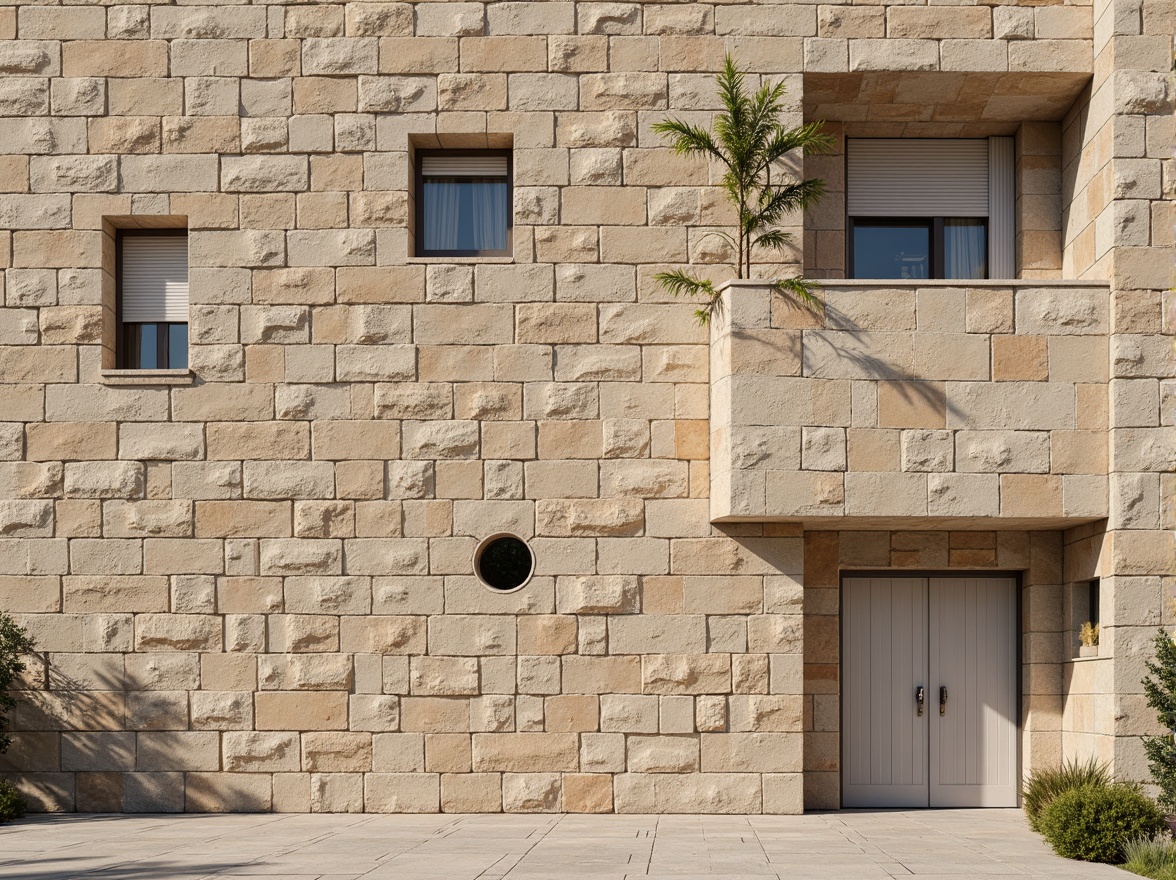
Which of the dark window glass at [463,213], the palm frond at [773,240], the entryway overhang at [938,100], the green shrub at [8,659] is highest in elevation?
the entryway overhang at [938,100]

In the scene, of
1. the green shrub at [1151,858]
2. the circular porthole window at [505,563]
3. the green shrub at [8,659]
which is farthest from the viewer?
the circular porthole window at [505,563]

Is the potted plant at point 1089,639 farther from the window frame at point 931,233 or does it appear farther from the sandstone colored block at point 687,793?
the window frame at point 931,233

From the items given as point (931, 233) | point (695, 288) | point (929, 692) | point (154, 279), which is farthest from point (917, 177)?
point (154, 279)

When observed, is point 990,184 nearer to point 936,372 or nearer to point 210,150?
point 936,372

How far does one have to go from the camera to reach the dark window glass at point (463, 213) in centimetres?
1331

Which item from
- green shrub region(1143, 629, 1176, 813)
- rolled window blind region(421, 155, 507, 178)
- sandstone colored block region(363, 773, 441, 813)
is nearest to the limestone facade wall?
sandstone colored block region(363, 773, 441, 813)

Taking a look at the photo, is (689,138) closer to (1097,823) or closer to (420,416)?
(420,416)

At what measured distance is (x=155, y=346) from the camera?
524 inches

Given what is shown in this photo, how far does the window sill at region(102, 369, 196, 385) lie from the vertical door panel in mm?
7051

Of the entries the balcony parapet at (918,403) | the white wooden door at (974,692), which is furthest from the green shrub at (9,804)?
the white wooden door at (974,692)

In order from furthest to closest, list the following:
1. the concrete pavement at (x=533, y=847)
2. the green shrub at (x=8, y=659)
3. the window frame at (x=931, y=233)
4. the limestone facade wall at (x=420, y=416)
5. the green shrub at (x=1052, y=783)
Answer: the window frame at (x=931, y=233), the limestone facade wall at (x=420, y=416), the green shrub at (x=8, y=659), the green shrub at (x=1052, y=783), the concrete pavement at (x=533, y=847)

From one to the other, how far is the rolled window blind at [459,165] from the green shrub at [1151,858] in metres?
8.51

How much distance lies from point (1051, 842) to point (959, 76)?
7236mm

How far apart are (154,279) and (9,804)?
5.30 metres
